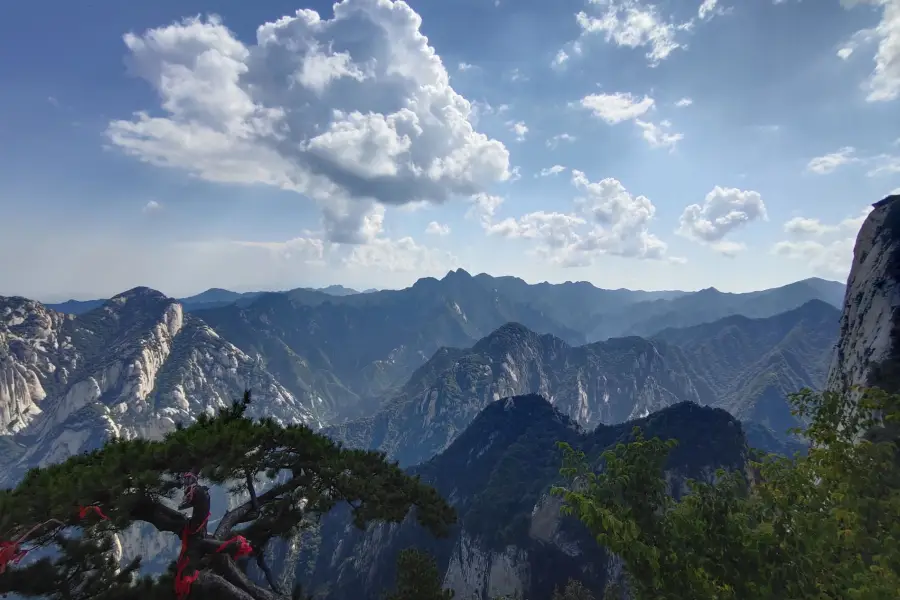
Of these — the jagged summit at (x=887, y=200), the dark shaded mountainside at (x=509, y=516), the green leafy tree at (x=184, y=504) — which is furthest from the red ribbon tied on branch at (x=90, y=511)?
the jagged summit at (x=887, y=200)

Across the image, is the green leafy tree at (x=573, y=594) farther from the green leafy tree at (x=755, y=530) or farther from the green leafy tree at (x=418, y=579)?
the green leafy tree at (x=755, y=530)

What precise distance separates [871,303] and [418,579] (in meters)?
72.8

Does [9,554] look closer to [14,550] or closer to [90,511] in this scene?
[14,550]

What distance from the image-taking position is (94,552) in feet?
46.1

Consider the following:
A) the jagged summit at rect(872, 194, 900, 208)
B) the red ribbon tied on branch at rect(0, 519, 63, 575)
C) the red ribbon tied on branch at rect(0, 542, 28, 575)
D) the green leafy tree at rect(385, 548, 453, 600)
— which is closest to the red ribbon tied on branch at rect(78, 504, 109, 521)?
the red ribbon tied on branch at rect(0, 519, 63, 575)

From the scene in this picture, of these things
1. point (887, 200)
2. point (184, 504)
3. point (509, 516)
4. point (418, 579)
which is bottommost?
point (509, 516)

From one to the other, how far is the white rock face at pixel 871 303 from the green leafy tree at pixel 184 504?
61.1 m

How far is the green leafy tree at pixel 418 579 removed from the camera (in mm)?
31609

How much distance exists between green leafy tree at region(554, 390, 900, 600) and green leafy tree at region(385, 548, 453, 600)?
24.9m

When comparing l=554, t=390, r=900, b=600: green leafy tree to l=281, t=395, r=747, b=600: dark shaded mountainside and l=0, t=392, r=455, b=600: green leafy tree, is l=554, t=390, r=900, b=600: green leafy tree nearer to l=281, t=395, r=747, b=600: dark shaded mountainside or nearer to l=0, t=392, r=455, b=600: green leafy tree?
l=0, t=392, r=455, b=600: green leafy tree

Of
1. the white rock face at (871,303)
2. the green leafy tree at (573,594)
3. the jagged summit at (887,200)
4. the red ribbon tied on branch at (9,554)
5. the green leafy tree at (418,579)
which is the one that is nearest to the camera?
the red ribbon tied on branch at (9,554)

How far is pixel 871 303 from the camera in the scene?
63.2 metres

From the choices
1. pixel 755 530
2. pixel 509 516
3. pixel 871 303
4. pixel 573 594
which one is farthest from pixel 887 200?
pixel 509 516

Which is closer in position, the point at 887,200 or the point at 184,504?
the point at 184,504
